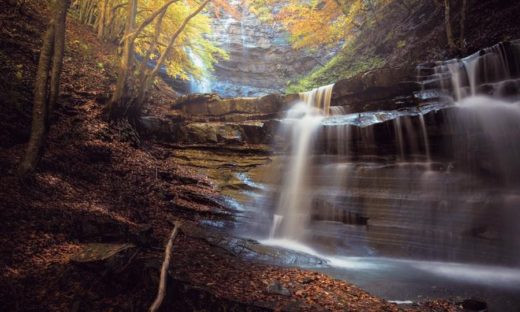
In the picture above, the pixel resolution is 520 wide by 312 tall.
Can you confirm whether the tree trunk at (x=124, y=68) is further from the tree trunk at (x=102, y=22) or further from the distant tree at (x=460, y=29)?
the distant tree at (x=460, y=29)

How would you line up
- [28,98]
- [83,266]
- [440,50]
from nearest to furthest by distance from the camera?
[83,266] → [28,98] → [440,50]

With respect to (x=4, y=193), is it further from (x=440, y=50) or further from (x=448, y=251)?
(x=440, y=50)

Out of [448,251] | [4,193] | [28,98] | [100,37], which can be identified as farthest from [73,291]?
[100,37]

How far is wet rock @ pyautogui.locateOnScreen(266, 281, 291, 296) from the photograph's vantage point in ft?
17.7

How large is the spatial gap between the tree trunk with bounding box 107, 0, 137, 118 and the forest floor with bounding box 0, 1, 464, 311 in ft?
2.06

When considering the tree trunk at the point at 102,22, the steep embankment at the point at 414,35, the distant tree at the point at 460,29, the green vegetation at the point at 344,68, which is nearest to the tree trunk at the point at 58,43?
the tree trunk at the point at 102,22

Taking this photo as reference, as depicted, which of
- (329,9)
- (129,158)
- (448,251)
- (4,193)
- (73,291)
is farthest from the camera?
(329,9)

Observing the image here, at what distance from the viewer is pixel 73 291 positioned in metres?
4.21

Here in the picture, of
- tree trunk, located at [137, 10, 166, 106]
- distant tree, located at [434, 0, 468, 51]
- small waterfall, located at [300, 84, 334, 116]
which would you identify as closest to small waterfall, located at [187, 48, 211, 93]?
tree trunk, located at [137, 10, 166, 106]

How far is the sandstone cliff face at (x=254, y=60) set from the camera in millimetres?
29047

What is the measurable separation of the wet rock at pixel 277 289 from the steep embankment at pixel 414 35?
1199 cm

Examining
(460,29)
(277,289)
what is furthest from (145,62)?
(460,29)

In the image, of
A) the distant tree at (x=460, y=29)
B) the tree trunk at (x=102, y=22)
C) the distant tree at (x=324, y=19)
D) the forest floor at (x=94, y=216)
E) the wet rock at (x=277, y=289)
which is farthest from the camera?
the distant tree at (x=324, y=19)

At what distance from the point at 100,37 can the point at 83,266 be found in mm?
16157
